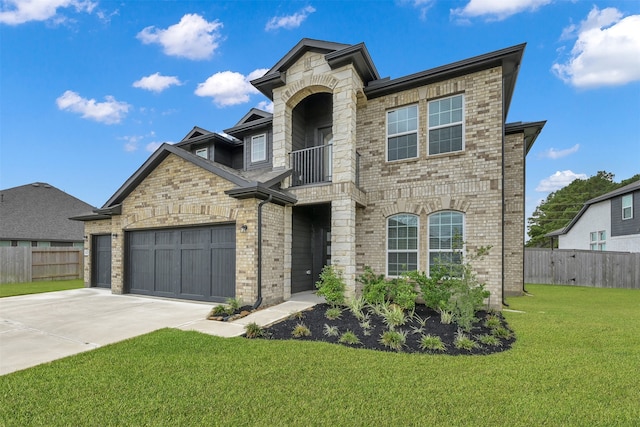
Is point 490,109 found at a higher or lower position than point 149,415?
higher

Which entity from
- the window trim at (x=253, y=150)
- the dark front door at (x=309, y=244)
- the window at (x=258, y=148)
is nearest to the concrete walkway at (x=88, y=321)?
the dark front door at (x=309, y=244)

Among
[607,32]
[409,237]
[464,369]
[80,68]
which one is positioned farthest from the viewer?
[80,68]

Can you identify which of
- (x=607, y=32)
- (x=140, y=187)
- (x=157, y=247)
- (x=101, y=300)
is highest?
(x=607, y=32)

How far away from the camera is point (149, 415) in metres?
2.90

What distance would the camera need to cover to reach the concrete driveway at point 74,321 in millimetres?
4711

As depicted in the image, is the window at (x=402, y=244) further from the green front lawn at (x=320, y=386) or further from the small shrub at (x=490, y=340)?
the green front lawn at (x=320, y=386)

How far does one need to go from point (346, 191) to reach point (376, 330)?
374 cm

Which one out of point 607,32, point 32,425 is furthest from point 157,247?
point 607,32

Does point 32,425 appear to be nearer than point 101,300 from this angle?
Yes

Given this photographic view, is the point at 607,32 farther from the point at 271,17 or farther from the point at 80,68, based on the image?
the point at 80,68

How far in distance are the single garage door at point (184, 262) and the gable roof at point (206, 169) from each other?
4.16ft

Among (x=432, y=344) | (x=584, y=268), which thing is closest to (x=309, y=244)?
(x=432, y=344)

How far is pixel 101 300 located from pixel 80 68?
10471 mm

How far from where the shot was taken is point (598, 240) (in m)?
19.6
